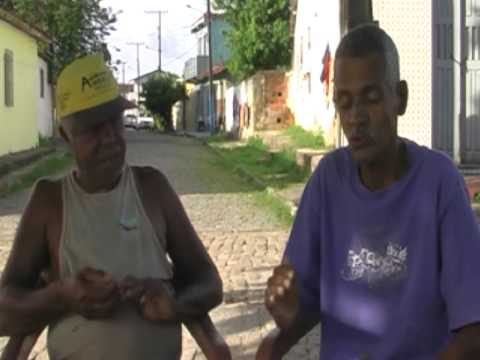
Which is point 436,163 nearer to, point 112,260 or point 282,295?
point 282,295

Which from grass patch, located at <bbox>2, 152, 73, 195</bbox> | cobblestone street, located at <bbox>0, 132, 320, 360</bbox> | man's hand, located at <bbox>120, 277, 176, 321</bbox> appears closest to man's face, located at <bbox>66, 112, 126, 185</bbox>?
man's hand, located at <bbox>120, 277, 176, 321</bbox>

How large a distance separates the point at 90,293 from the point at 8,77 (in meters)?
22.1

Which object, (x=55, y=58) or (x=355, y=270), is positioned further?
(x=55, y=58)

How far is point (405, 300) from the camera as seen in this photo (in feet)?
7.64

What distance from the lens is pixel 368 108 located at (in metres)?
2.40

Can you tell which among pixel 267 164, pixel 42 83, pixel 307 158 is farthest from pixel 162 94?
pixel 307 158

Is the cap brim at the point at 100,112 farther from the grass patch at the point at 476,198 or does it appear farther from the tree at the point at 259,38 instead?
the tree at the point at 259,38

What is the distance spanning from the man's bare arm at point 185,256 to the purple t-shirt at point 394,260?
1.38 feet

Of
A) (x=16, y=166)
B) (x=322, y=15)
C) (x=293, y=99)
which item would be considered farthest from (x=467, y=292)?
(x=293, y=99)

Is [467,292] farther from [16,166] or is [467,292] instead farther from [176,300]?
[16,166]

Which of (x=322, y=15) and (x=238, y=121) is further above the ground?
(x=322, y=15)

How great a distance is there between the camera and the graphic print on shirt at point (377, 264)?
7.73ft

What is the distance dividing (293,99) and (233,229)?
19.2 m

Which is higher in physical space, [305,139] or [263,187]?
[305,139]
